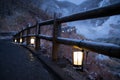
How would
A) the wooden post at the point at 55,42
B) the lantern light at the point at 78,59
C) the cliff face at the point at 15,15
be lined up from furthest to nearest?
the cliff face at the point at 15,15 → the wooden post at the point at 55,42 → the lantern light at the point at 78,59

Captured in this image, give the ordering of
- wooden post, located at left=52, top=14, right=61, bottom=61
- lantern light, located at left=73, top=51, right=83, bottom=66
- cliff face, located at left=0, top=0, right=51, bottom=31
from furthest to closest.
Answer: cliff face, located at left=0, top=0, right=51, bottom=31, wooden post, located at left=52, top=14, right=61, bottom=61, lantern light, located at left=73, top=51, right=83, bottom=66

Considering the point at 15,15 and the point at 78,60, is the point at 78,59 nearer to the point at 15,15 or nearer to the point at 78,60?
the point at 78,60

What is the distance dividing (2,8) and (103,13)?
43211mm

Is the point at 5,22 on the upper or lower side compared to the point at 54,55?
upper

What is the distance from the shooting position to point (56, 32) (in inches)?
161

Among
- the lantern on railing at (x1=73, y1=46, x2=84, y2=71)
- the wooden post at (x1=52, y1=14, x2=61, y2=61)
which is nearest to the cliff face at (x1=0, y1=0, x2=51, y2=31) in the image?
the wooden post at (x1=52, y1=14, x2=61, y2=61)

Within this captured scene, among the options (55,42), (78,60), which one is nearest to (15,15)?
(55,42)

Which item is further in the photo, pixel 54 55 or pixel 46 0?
pixel 46 0

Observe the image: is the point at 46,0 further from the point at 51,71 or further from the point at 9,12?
the point at 51,71

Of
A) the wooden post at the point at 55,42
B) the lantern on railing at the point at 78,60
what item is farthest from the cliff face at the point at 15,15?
the lantern on railing at the point at 78,60

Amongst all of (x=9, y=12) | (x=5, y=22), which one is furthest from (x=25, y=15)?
(x=5, y=22)

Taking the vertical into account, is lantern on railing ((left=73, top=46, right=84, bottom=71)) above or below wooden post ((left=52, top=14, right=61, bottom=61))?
below

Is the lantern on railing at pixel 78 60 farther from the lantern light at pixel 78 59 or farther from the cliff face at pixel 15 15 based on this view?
the cliff face at pixel 15 15

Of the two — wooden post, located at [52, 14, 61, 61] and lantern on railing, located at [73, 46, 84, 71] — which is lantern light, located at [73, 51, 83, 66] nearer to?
lantern on railing, located at [73, 46, 84, 71]
